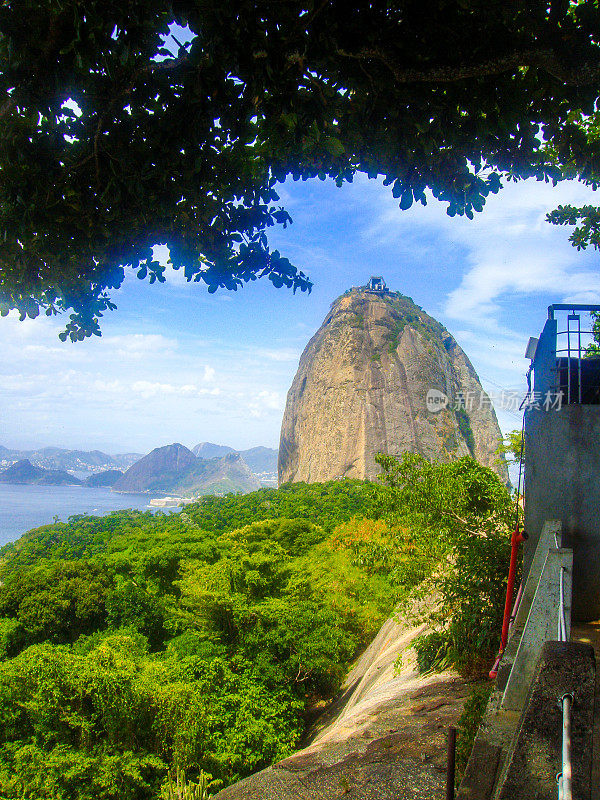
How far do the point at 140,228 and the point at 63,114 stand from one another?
756 mm

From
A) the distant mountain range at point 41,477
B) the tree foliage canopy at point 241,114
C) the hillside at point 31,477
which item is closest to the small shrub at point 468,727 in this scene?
the tree foliage canopy at point 241,114

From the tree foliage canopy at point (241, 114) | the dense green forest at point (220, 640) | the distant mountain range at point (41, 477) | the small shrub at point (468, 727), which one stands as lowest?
the distant mountain range at point (41, 477)

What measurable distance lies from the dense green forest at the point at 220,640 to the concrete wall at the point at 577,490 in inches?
71.0

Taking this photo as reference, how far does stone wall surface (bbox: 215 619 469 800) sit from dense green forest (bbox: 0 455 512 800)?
2.10 feet

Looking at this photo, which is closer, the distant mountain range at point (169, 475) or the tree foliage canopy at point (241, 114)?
the tree foliage canopy at point (241, 114)

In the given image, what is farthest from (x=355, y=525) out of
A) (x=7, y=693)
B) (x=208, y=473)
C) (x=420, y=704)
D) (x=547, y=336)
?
(x=208, y=473)

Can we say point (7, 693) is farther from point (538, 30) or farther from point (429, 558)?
point (538, 30)

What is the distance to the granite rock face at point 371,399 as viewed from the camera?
50.5 metres

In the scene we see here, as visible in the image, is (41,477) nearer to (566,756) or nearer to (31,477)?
(31,477)

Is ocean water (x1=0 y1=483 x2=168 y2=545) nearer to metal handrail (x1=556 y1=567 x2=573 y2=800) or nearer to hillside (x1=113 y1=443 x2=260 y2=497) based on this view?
hillside (x1=113 y1=443 x2=260 y2=497)

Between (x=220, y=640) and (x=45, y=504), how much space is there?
137941mm

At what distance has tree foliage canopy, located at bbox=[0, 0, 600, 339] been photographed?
2.49m

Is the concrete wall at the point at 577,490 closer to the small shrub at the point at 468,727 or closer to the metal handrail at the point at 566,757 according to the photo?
the small shrub at the point at 468,727

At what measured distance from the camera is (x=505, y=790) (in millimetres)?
1370
